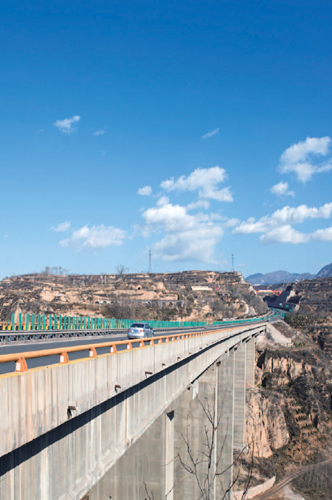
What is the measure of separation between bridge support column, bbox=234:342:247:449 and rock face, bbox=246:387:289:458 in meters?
1.92

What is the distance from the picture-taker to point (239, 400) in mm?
53250

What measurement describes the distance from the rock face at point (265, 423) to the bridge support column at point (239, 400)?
1920 millimetres

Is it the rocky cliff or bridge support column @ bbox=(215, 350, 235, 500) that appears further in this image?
the rocky cliff

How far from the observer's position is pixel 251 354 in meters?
68.5

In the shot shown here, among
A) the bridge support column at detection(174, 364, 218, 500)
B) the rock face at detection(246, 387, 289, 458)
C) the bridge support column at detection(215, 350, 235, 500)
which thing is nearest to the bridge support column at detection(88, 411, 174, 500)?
the bridge support column at detection(174, 364, 218, 500)

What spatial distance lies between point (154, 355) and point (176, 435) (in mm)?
18030

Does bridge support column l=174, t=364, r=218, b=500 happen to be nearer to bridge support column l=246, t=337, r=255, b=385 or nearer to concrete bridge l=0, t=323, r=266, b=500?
concrete bridge l=0, t=323, r=266, b=500

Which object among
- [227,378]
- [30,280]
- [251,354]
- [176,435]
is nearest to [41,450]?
[176,435]

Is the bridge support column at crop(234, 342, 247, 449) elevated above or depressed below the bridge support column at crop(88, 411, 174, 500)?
below

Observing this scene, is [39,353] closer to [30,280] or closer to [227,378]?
[227,378]

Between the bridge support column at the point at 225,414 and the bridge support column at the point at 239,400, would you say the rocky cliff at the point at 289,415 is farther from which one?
the bridge support column at the point at 225,414

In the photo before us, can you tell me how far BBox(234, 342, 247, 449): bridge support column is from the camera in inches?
1998

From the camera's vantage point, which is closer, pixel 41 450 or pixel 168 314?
pixel 41 450

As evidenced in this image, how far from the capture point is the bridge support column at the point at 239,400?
5075 cm
